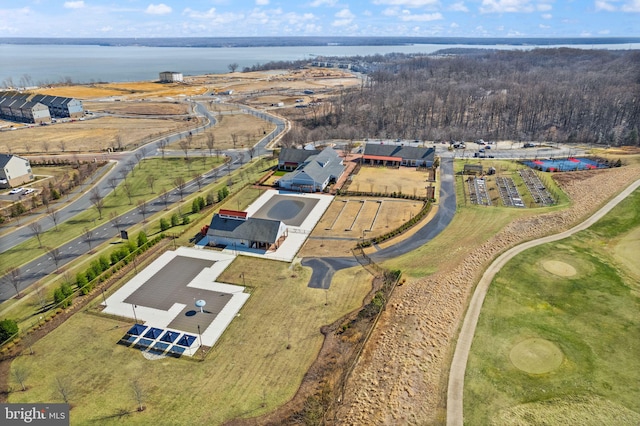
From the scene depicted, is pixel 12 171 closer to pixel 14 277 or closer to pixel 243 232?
pixel 14 277

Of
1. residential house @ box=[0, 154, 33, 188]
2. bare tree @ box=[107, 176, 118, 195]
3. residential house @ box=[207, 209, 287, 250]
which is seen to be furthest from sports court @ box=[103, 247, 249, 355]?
residential house @ box=[0, 154, 33, 188]

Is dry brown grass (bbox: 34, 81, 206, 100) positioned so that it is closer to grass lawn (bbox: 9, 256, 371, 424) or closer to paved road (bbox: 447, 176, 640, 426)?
grass lawn (bbox: 9, 256, 371, 424)

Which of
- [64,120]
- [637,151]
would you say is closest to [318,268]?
[637,151]

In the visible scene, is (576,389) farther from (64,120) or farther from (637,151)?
(64,120)

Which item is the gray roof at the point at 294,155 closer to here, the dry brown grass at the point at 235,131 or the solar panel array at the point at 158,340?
the dry brown grass at the point at 235,131

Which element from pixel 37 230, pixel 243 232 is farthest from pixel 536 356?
pixel 37 230

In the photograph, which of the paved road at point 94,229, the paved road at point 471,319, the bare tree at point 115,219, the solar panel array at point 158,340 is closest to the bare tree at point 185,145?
the paved road at point 94,229
